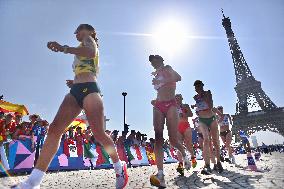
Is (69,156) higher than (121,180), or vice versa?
→ (69,156)

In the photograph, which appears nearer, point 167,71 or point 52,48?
point 52,48

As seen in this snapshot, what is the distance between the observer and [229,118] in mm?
12055

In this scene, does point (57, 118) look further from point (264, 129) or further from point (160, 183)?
point (264, 129)

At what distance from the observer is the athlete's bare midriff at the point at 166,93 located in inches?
211

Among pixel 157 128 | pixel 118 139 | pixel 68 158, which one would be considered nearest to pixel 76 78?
pixel 157 128

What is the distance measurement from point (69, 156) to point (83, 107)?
30.6ft

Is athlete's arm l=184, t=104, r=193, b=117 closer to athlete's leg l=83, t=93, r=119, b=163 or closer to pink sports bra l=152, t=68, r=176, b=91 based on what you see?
pink sports bra l=152, t=68, r=176, b=91

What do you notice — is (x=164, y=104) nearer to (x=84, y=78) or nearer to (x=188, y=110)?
(x=84, y=78)

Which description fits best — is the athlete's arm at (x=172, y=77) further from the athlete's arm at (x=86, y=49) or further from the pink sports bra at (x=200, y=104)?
the pink sports bra at (x=200, y=104)

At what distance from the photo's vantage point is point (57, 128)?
12.1 feet

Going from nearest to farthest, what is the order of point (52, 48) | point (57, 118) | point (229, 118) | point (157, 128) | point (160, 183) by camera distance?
1. point (52, 48)
2. point (57, 118)
3. point (160, 183)
4. point (157, 128)
5. point (229, 118)

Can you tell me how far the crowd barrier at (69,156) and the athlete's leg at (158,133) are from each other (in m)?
6.76

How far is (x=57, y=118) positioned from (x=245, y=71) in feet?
235

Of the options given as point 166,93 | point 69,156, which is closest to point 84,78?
point 166,93
